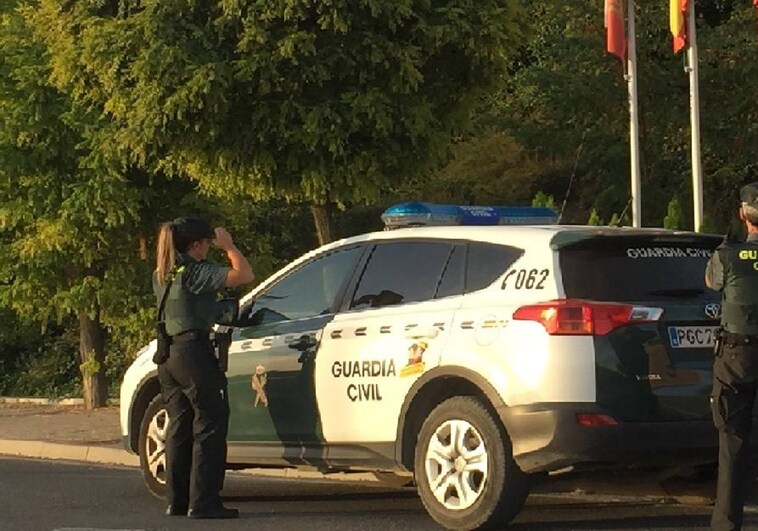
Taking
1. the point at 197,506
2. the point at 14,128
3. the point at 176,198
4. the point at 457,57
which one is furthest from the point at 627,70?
the point at 197,506

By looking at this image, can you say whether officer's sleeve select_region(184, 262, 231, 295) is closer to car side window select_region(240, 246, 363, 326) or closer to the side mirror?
the side mirror

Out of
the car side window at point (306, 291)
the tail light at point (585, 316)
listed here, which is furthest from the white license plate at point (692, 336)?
the car side window at point (306, 291)

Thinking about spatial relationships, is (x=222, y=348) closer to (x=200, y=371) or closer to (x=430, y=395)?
(x=200, y=371)

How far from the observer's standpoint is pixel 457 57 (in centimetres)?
1434

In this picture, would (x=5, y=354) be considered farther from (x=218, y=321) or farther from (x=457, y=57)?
(x=218, y=321)

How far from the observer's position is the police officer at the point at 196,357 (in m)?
8.34

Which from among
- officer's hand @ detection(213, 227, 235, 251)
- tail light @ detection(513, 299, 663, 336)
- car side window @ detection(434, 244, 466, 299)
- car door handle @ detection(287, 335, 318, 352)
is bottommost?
car door handle @ detection(287, 335, 318, 352)

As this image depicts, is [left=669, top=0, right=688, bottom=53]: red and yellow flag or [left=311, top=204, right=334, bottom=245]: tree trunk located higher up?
[left=669, top=0, right=688, bottom=53]: red and yellow flag

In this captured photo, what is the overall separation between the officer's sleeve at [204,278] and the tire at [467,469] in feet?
4.87

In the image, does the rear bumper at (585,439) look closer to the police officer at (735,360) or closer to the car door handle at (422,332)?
the police officer at (735,360)

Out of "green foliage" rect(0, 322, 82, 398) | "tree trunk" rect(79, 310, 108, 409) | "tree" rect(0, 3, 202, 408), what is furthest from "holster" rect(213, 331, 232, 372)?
"green foliage" rect(0, 322, 82, 398)

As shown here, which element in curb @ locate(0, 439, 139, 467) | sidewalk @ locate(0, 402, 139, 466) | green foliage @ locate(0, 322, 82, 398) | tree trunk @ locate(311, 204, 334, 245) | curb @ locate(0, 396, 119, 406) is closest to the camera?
curb @ locate(0, 439, 139, 467)

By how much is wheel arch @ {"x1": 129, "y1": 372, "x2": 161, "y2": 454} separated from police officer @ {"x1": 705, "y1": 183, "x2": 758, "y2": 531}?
4.05m

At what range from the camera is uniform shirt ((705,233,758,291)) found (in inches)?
278
